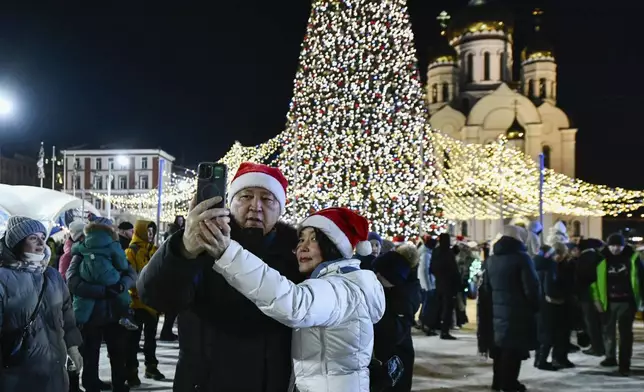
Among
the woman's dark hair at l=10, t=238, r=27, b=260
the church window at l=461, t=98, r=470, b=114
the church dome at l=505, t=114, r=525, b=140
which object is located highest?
the church window at l=461, t=98, r=470, b=114

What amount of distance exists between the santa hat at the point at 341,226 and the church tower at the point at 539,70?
184ft

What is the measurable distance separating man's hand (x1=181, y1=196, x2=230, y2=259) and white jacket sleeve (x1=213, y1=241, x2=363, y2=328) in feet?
0.15

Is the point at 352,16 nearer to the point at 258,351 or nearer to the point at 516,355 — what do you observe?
the point at 516,355

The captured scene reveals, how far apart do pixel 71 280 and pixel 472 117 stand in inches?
1953

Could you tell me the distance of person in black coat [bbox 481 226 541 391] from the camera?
723 cm

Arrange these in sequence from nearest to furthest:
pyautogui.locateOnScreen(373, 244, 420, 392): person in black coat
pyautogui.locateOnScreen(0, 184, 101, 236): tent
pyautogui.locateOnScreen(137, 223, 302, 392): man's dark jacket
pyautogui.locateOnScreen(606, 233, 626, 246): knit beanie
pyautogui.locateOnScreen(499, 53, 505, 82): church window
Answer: pyautogui.locateOnScreen(137, 223, 302, 392): man's dark jacket < pyautogui.locateOnScreen(373, 244, 420, 392): person in black coat < pyautogui.locateOnScreen(606, 233, 626, 246): knit beanie < pyautogui.locateOnScreen(0, 184, 101, 236): tent < pyautogui.locateOnScreen(499, 53, 505, 82): church window

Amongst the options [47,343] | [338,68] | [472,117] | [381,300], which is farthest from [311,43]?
[472,117]

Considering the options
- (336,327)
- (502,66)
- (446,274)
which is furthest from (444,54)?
(336,327)

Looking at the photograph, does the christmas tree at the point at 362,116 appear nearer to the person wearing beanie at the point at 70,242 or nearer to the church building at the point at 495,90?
the person wearing beanie at the point at 70,242

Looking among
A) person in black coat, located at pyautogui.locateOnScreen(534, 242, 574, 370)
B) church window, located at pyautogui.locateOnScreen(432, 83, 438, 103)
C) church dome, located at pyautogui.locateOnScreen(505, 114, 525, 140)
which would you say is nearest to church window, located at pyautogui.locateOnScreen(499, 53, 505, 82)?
church window, located at pyautogui.locateOnScreen(432, 83, 438, 103)

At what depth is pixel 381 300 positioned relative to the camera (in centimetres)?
255

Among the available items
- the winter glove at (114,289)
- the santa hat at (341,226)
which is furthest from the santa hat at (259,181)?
the winter glove at (114,289)

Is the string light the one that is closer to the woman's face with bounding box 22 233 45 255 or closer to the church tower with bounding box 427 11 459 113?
the woman's face with bounding box 22 233 45 255

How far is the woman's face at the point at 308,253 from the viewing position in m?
2.62
